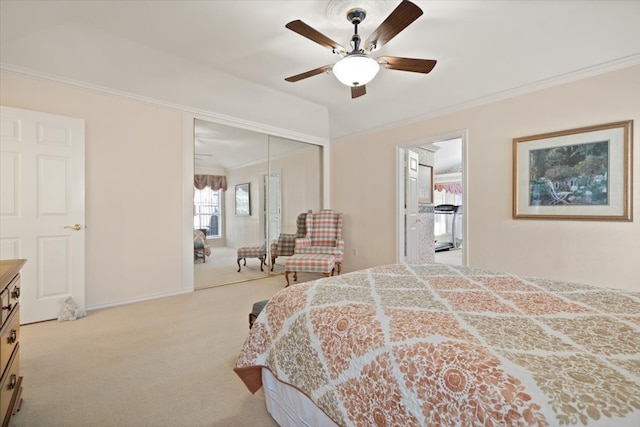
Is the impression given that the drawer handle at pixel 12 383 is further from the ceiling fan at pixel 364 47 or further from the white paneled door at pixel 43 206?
the ceiling fan at pixel 364 47

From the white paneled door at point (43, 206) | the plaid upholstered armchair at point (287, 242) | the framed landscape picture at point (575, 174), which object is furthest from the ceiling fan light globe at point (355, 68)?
the plaid upholstered armchair at point (287, 242)

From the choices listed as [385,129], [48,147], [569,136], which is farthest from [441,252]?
[48,147]

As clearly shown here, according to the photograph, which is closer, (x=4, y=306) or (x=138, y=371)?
(x=4, y=306)

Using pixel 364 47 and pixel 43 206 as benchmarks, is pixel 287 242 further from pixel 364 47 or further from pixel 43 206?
pixel 364 47

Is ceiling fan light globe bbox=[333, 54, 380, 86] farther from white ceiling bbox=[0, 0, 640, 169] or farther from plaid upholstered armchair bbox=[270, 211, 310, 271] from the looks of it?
plaid upholstered armchair bbox=[270, 211, 310, 271]

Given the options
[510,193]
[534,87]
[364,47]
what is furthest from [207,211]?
[534,87]

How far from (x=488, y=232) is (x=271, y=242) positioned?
3209 mm

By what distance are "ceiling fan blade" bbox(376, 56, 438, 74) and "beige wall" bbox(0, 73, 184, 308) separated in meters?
2.67

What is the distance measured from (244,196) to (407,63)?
3.18 meters

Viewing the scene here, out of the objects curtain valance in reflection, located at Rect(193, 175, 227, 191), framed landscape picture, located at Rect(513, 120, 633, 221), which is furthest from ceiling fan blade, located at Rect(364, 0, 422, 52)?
curtain valance in reflection, located at Rect(193, 175, 227, 191)

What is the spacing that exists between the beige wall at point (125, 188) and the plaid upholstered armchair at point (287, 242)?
1.57 meters

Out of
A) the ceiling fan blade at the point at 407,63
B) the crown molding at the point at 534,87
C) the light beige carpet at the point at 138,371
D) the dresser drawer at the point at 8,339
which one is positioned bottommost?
the light beige carpet at the point at 138,371

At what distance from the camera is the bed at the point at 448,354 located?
673mm

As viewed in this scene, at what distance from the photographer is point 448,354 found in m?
0.83
